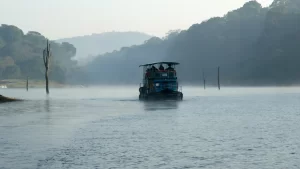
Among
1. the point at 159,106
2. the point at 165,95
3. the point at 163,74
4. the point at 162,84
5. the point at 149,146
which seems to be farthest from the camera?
the point at 165,95

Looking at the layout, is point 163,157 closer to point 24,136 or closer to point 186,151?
point 186,151

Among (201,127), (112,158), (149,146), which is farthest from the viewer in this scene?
(201,127)

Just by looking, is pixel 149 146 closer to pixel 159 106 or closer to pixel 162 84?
pixel 159 106

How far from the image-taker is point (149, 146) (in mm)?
24219

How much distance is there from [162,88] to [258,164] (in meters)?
60.9

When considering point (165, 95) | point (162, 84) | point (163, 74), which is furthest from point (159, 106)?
point (165, 95)

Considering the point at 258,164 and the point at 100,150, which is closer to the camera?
the point at 258,164

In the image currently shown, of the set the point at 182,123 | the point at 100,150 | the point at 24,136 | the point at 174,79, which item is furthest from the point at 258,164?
the point at 174,79

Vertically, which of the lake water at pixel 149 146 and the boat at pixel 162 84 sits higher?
the boat at pixel 162 84

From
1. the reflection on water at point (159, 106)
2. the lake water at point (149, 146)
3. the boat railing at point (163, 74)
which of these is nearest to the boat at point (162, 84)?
the boat railing at point (163, 74)

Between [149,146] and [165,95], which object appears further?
[165,95]

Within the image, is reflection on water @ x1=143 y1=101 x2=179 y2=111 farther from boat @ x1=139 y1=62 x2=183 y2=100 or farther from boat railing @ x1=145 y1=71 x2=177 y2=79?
boat railing @ x1=145 y1=71 x2=177 y2=79

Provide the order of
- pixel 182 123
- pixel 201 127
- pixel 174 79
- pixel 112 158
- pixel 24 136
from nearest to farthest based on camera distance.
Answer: pixel 112 158 → pixel 24 136 → pixel 201 127 → pixel 182 123 → pixel 174 79

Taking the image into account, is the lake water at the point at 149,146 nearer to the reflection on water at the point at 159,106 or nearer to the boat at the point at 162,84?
the reflection on water at the point at 159,106
